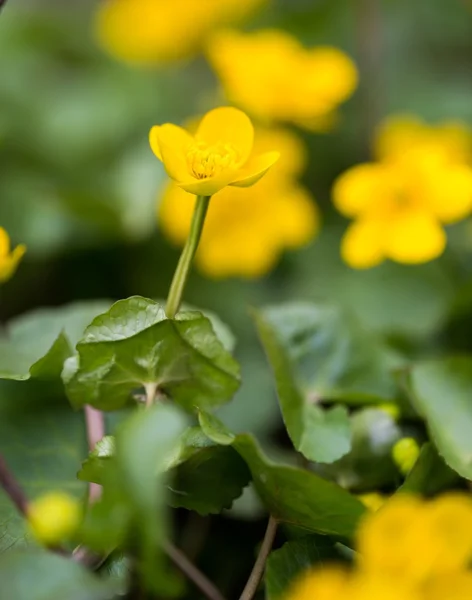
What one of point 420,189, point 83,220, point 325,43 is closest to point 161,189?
point 83,220

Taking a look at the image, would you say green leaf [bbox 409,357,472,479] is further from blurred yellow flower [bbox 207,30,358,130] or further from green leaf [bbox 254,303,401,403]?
blurred yellow flower [bbox 207,30,358,130]

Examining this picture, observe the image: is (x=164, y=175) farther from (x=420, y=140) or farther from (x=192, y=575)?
(x=192, y=575)

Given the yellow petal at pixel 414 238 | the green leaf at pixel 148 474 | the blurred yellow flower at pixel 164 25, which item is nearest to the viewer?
the green leaf at pixel 148 474

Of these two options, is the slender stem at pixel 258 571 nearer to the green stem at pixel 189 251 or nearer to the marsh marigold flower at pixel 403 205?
the green stem at pixel 189 251

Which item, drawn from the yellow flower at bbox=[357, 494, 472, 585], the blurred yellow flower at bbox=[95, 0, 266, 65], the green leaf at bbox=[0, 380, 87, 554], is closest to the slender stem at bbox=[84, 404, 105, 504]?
the green leaf at bbox=[0, 380, 87, 554]

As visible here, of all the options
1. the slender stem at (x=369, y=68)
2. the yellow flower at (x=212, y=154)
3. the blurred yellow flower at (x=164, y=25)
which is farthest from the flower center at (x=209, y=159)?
the blurred yellow flower at (x=164, y=25)
